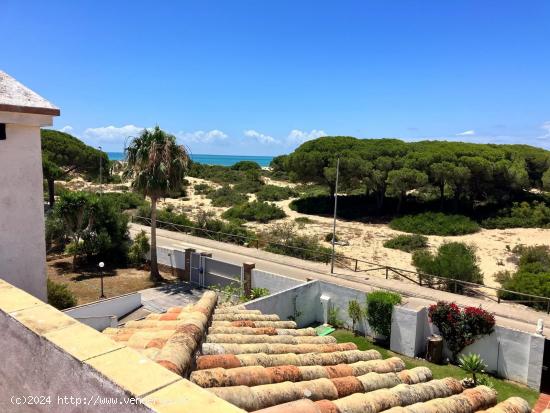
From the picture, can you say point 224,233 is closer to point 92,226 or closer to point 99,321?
point 92,226

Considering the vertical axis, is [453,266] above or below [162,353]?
below

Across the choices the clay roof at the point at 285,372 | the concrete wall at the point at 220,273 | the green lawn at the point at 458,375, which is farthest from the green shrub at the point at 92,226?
the clay roof at the point at 285,372

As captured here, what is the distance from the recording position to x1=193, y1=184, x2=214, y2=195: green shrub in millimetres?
56013

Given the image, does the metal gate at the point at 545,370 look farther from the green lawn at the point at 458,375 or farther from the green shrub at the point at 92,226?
the green shrub at the point at 92,226

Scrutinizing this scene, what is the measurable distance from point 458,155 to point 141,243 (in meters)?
33.5

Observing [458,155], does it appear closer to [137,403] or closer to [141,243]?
[141,243]

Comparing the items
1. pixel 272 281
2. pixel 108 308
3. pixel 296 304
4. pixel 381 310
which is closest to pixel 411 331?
pixel 381 310

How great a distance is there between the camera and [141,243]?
23234 mm

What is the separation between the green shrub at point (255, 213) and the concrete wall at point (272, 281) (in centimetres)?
2182

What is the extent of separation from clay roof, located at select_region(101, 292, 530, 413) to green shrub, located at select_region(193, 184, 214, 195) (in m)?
49.2

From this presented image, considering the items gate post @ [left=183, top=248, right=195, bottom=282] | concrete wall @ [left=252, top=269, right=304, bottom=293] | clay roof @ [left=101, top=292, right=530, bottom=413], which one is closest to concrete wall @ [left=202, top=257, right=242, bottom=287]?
concrete wall @ [left=252, top=269, right=304, bottom=293]

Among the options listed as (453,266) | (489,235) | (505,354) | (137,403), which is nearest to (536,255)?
(453,266)

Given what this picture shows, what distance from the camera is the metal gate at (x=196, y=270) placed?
66.7 ft

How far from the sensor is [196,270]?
67.6 ft
